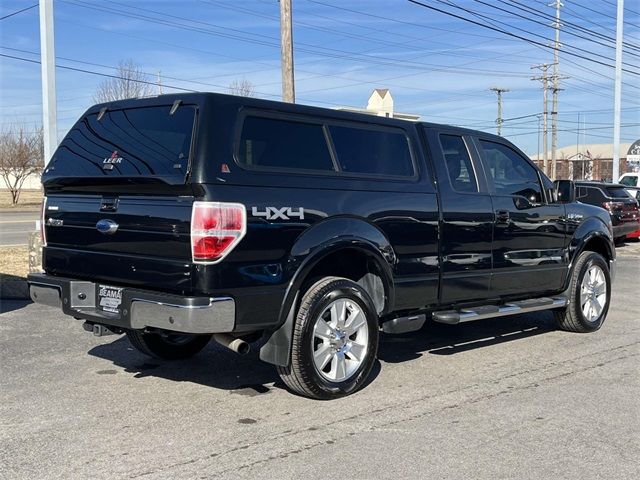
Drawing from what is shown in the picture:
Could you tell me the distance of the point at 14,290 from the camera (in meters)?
9.62

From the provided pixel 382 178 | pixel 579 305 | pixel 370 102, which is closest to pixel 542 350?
pixel 579 305

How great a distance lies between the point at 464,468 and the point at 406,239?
7.20ft

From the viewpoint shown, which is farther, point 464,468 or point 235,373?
point 235,373

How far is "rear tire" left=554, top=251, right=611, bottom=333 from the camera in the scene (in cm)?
775

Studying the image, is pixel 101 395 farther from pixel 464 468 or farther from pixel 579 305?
pixel 579 305

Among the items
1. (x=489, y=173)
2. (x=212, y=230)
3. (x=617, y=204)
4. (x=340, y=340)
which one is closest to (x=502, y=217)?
(x=489, y=173)

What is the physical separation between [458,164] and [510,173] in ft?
2.77

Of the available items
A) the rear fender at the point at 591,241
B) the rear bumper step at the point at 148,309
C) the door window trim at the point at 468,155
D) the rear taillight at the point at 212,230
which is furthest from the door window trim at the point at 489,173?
the rear bumper step at the point at 148,309

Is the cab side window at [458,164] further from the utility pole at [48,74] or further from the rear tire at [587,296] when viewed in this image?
the utility pole at [48,74]

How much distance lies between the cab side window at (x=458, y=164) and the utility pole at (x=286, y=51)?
8150 mm

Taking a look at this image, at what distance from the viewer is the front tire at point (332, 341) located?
512 cm

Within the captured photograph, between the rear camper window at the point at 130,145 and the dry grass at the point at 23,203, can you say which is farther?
the dry grass at the point at 23,203

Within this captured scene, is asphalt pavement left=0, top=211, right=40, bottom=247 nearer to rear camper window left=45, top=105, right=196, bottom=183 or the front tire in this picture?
rear camper window left=45, top=105, right=196, bottom=183

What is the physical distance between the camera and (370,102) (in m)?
23.9
